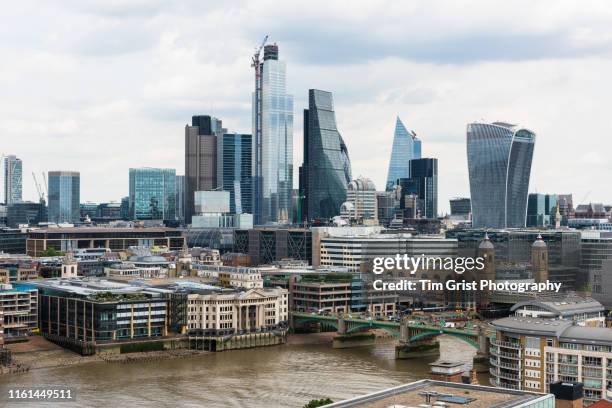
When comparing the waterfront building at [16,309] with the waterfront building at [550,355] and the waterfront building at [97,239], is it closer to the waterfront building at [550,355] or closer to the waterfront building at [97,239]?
the waterfront building at [550,355]

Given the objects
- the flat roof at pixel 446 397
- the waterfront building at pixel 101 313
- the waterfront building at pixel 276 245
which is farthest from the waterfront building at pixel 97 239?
the flat roof at pixel 446 397

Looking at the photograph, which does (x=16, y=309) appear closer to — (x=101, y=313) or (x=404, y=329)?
(x=101, y=313)

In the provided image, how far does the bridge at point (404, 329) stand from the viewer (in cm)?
8294

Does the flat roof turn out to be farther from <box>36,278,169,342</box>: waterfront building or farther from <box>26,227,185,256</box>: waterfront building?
<box>26,227,185,256</box>: waterfront building

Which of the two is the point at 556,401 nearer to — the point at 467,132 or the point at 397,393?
the point at 397,393

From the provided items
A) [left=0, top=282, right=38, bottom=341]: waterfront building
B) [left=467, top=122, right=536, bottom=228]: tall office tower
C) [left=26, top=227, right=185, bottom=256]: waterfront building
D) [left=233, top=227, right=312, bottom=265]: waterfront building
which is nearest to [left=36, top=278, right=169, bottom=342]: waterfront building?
[left=0, top=282, right=38, bottom=341]: waterfront building

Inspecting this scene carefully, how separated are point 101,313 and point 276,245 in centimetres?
7744

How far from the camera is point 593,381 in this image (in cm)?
6131

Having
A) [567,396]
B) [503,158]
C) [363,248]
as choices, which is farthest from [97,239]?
[567,396]

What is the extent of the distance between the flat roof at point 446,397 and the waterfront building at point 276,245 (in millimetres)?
117286

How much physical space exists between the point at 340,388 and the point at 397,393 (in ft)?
92.9

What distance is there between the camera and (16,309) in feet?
306

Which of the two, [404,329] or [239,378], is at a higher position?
[404,329]

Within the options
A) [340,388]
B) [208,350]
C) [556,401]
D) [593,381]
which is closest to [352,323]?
[208,350]
